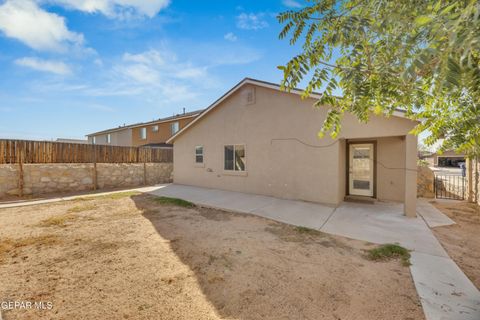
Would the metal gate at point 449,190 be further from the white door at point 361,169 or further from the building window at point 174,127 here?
the building window at point 174,127

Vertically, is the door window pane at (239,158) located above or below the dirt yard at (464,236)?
above

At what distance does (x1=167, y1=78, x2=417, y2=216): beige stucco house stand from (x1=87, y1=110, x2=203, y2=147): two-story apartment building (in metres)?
11.9

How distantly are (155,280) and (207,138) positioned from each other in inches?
338

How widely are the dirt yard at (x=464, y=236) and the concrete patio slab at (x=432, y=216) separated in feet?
0.58

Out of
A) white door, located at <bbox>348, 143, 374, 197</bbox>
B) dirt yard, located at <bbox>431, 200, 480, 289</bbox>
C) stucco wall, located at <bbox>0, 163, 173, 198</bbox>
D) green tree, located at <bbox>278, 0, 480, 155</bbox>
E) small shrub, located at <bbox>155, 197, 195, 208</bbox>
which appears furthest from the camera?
stucco wall, located at <bbox>0, 163, 173, 198</bbox>

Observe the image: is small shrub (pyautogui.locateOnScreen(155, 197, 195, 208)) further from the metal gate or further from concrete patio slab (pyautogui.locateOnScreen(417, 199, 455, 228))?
the metal gate

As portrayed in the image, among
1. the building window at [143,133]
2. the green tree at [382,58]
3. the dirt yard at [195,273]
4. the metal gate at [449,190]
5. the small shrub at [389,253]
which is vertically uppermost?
the building window at [143,133]

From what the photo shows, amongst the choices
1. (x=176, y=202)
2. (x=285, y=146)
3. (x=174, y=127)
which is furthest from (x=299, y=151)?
(x=174, y=127)

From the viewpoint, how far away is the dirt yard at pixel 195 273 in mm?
2492

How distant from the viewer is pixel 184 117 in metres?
21.5

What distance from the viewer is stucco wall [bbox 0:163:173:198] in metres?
9.09

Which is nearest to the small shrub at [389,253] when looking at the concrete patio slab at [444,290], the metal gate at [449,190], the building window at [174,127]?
the concrete patio slab at [444,290]

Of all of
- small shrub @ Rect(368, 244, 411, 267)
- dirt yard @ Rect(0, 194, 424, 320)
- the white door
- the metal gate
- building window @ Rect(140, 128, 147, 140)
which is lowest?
dirt yard @ Rect(0, 194, 424, 320)

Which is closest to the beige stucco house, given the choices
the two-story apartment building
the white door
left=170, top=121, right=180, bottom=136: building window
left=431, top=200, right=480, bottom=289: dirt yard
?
the white door
